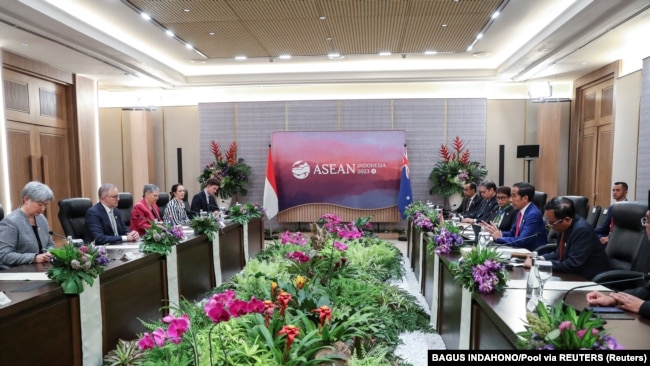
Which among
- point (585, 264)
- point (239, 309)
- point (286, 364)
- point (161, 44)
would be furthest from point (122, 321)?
point (161, 44)

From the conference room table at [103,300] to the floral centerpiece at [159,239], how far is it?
6 cm

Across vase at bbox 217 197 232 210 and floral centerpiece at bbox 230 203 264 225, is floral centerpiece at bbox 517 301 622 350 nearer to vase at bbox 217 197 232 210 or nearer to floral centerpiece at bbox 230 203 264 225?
floral centerpiece at bbox 230 203 264 225

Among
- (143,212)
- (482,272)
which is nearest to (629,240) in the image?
(482,272)

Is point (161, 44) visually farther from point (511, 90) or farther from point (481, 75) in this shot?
point (511, 90)

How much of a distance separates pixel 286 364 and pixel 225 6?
426 cm

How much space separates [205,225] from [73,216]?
4.12 ft

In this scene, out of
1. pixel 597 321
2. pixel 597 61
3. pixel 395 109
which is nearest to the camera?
pixel 597 321

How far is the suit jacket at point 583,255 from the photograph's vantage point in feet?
8.09

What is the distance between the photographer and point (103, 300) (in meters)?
2.50

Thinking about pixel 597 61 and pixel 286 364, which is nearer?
pixel 286 364

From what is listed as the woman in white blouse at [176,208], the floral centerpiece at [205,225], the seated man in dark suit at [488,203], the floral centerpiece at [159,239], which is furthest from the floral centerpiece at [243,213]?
the seated man in dark suit at [488,203]

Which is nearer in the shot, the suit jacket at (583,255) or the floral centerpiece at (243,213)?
the suit jacket at (583,255)

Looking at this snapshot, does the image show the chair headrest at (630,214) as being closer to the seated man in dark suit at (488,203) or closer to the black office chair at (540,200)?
the black office chair at (540,200)

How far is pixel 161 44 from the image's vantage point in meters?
6.17
